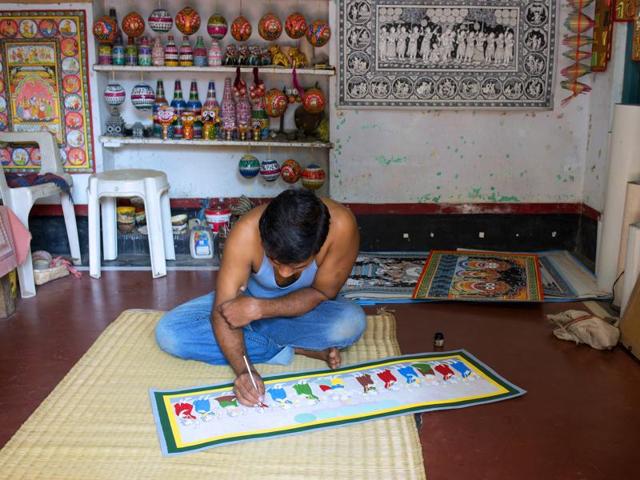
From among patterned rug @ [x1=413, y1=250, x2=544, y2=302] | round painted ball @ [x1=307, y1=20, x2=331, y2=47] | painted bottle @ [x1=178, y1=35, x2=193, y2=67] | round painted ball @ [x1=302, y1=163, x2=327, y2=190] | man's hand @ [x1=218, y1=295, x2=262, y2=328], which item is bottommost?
patterned rug @ [x1=413, y1=250, x2=544, y2=302]

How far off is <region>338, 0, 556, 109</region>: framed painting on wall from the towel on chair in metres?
2.20

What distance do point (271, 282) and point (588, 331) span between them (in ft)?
5.03

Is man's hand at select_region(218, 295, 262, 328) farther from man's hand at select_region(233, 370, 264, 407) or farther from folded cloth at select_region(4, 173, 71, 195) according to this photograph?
folded cloth at select_region(4, 173, 71, 195)

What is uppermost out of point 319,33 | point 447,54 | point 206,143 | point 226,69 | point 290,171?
point 319,33

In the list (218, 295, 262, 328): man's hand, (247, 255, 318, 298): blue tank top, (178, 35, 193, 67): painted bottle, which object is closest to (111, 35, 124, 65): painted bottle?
(178, 35, 193, 67): painted bottle

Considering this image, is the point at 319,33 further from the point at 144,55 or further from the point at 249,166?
the point at 144,55

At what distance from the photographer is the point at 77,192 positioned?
207 inches

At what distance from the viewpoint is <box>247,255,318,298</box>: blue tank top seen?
2867 mm

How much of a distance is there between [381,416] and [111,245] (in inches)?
117

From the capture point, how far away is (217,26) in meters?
4.86

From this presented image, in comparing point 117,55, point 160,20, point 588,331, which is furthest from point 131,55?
point 588,331

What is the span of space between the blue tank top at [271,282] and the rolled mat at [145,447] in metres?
0.34

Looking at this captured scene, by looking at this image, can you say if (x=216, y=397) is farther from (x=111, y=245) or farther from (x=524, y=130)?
(x=524, y=130)

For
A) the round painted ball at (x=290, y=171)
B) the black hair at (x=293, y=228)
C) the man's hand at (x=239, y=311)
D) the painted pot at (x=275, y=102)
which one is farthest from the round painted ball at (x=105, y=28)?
the black hair at (x=293, y=228)
